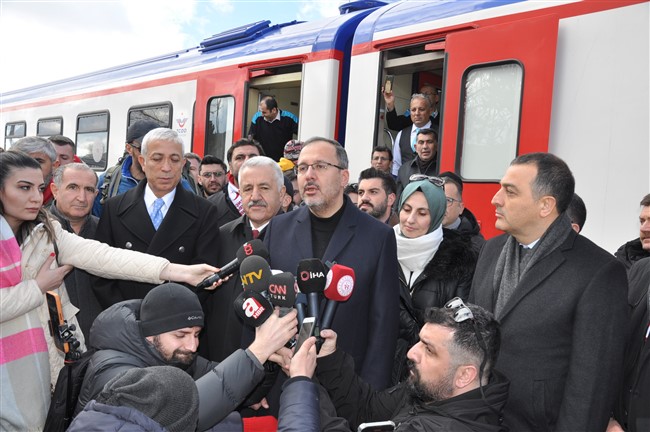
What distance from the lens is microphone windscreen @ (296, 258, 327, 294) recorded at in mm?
2428

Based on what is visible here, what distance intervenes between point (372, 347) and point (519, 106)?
2882 millimetres

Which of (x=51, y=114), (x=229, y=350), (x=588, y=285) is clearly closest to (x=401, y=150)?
(x=229, y=350)

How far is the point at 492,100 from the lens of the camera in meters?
5.30

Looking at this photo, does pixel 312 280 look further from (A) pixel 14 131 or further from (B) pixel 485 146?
(A) pixel 14 131

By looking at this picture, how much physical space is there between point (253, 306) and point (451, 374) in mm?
855

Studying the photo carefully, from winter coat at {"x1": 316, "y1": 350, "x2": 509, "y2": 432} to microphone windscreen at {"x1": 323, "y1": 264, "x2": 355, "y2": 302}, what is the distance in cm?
40

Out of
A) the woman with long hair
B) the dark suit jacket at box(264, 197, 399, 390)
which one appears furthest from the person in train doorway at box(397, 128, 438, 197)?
the woman with long hair

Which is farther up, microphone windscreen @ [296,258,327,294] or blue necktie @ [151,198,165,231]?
blue necktie @ [151,198,165,231]

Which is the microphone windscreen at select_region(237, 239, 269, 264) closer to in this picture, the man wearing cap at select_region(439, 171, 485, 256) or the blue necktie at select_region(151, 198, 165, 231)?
the blue necktie at select_region(151, 198, 165, 231)

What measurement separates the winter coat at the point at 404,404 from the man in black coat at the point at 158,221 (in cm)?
125

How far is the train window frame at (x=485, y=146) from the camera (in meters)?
5.06

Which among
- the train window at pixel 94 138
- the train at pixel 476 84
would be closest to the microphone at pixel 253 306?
the train at pixel 476 84

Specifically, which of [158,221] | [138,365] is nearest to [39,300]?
[138,365]

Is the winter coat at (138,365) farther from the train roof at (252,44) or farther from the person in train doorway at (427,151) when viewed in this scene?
the train roof at (252,44)
